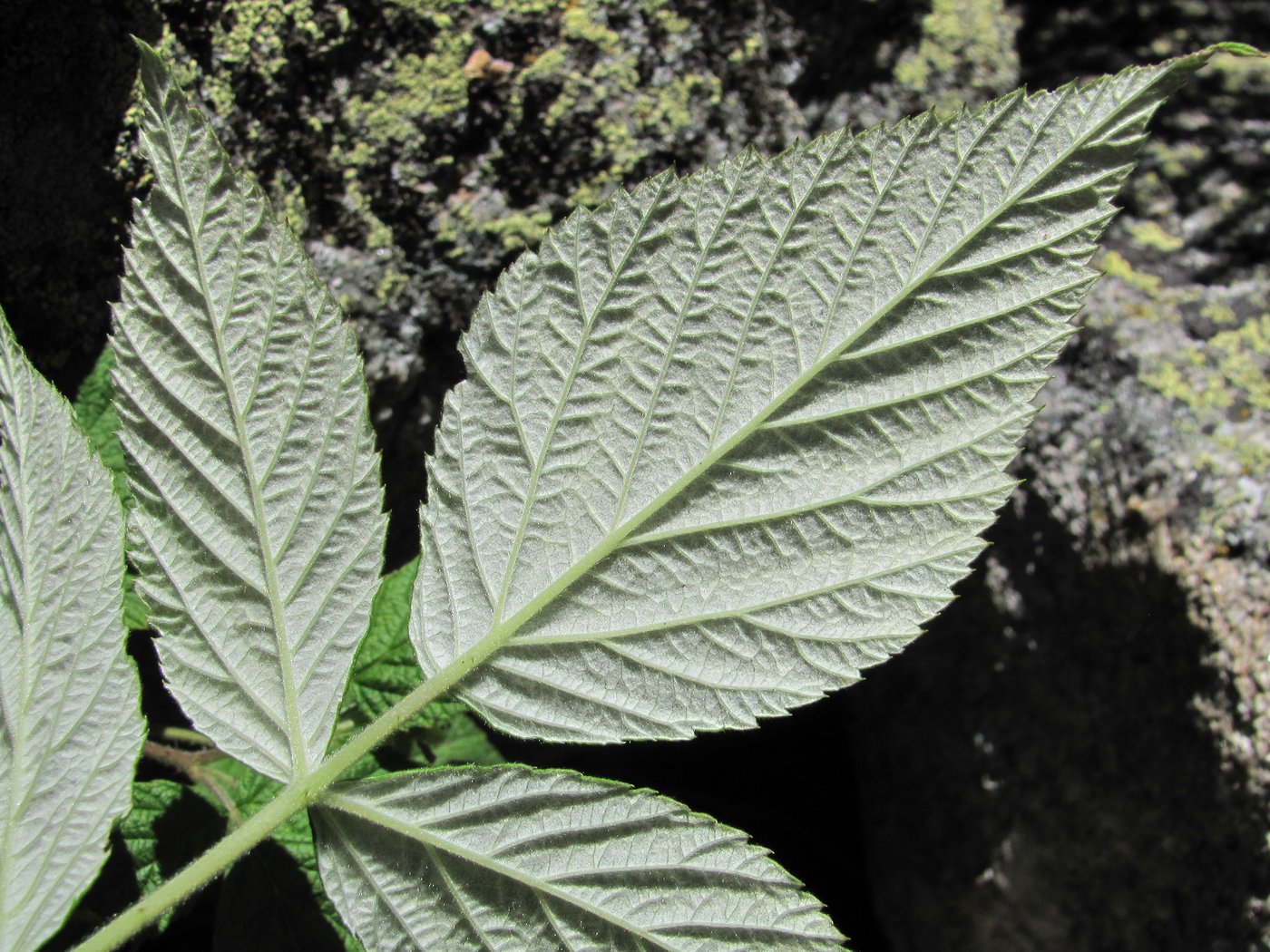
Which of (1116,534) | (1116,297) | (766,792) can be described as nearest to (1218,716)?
(1116,534)

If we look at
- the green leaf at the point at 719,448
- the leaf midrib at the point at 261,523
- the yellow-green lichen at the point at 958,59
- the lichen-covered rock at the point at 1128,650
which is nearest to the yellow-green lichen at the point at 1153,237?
the lichen-covered rock at the point at 1128,650

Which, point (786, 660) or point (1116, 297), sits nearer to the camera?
point (786, 660)

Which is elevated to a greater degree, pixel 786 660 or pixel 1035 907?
pixel 786 660

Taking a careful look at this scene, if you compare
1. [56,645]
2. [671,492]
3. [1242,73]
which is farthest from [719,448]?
[1242,73]

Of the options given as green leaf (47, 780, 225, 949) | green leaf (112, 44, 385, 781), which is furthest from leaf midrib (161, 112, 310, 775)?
green leaf (47, 780, 225, 949)

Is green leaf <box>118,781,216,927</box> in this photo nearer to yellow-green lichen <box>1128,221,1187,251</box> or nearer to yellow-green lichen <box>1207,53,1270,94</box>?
yellow-green lichen <box>1128,221,1187,251</box>

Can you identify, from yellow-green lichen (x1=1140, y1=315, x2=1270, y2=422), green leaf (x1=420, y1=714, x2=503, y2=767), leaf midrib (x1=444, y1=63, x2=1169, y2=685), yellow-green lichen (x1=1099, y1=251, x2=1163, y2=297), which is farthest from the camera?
yellow-green lichen (x1=1099, y1=251, x2=1163, y2=297)

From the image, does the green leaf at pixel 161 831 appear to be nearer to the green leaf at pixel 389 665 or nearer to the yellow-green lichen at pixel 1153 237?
the green leaf at pixel 389 665

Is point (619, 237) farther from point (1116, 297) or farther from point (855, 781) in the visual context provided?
point (855, 781)
